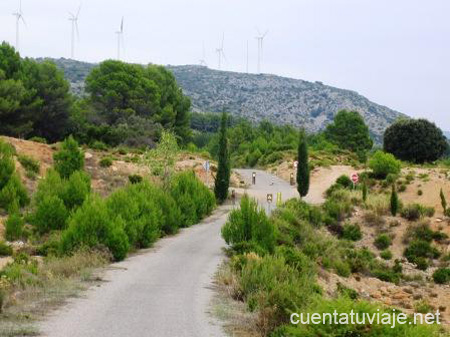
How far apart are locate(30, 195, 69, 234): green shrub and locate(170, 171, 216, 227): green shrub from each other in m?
7.61

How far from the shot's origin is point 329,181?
211ft

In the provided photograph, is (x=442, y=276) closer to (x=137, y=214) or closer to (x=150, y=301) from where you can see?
(x=137, y=214)

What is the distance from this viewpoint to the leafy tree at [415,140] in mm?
75812

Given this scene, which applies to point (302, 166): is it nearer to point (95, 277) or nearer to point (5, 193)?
point (5, 193)

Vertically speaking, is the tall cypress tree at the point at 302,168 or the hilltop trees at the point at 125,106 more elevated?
the hilltop trees at the point at 125,106

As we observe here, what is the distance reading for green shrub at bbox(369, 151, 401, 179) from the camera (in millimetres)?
60344

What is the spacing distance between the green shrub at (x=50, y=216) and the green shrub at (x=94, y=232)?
18.1 feet

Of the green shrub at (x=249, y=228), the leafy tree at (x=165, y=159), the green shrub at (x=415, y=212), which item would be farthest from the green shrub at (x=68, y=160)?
the green shrub at (x=415, y=212)

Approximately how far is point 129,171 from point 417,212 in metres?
23.9

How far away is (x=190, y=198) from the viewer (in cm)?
3462

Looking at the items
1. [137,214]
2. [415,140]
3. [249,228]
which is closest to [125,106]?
[415,140]

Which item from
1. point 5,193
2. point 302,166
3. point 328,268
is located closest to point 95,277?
point 328,268

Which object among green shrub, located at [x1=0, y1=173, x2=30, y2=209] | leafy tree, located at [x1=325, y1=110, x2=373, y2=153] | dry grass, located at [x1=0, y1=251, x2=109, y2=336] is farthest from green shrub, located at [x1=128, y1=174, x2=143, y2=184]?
leafy tree, located at [x1=325, y1=110, x2=373, y2=153]

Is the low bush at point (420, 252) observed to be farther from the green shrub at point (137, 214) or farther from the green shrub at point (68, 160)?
the green shrub at point (68, 160)
